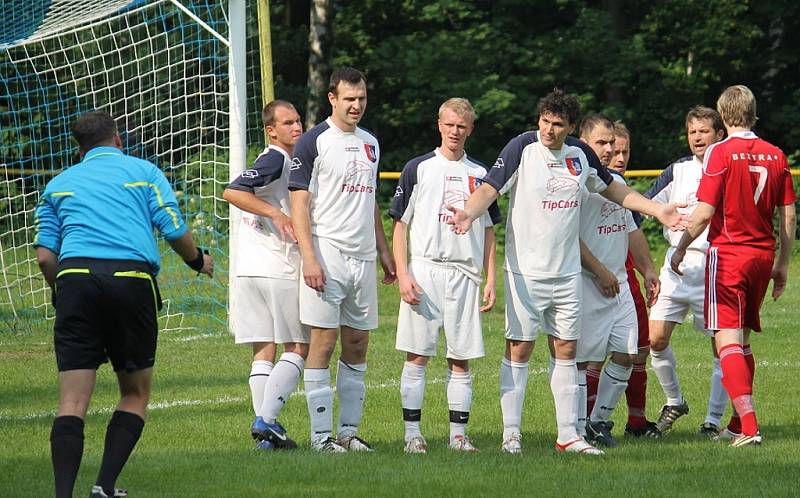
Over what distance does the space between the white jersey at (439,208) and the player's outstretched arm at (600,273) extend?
0.66m

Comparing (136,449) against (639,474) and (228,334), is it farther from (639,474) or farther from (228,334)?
(228,334)

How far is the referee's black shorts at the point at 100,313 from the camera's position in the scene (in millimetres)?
5773

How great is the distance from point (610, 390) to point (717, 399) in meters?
0.77

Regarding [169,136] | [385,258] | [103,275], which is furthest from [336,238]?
[169,136]

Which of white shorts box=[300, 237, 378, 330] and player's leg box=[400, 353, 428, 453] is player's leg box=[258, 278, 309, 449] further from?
player's leg box=[400, 353, 428, 453]

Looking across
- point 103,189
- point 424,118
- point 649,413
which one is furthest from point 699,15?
point 103,189

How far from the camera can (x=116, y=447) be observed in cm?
584

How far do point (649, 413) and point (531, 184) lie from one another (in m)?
2.69

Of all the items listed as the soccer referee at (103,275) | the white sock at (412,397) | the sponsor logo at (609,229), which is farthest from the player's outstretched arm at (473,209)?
the soccer referee at (103,275)

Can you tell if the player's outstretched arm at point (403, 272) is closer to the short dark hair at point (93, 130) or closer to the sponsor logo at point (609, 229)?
the sponsor logo at point (609, 229)

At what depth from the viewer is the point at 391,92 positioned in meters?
31.9

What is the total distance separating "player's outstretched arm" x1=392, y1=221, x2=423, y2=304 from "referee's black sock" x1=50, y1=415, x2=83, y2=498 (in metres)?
2.18

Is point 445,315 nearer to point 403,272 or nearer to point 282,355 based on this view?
point 403,272

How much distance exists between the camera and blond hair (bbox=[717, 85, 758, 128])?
7582 millimetres
